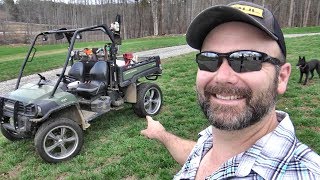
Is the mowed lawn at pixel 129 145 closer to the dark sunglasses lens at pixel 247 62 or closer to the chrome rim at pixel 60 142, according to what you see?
the chrome rim at pixel 60 142

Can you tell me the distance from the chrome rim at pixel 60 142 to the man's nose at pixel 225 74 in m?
3.86

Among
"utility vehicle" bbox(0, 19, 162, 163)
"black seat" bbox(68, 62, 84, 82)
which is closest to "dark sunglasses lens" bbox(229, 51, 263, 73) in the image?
"utility vehicle" bbox(0, 19, 162, 163)

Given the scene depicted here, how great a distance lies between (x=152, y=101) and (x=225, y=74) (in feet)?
18.0

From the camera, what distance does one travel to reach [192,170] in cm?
181

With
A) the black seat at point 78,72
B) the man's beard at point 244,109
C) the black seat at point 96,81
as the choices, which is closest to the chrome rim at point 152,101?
the black seat at point 96,81

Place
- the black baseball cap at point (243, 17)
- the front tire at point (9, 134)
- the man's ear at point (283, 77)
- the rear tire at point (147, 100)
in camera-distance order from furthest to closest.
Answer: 1. the rear tire at point (147, 100)
2. the front tire at point (9, 134)
3. the man's ear at point (283, 77)
4. the black baseball cap at point (243, 17)

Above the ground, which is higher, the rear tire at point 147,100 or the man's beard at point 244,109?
the man's beard at point 244,109

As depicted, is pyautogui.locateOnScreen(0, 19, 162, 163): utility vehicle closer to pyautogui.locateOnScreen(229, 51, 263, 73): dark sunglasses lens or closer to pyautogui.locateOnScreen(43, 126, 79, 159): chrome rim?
pyautogui.locateOnScreen(43, 126, 79, 159): chrome rim

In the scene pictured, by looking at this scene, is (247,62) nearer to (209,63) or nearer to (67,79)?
(209,63)

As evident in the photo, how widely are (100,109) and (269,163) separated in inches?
188

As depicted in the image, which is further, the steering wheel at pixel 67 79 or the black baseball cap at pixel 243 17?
the steering wheel at pixel 67 79

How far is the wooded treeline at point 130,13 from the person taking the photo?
4222 cm

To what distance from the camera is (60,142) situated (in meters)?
5.08

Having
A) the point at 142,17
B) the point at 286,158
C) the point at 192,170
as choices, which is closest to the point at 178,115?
the point at 192,170
